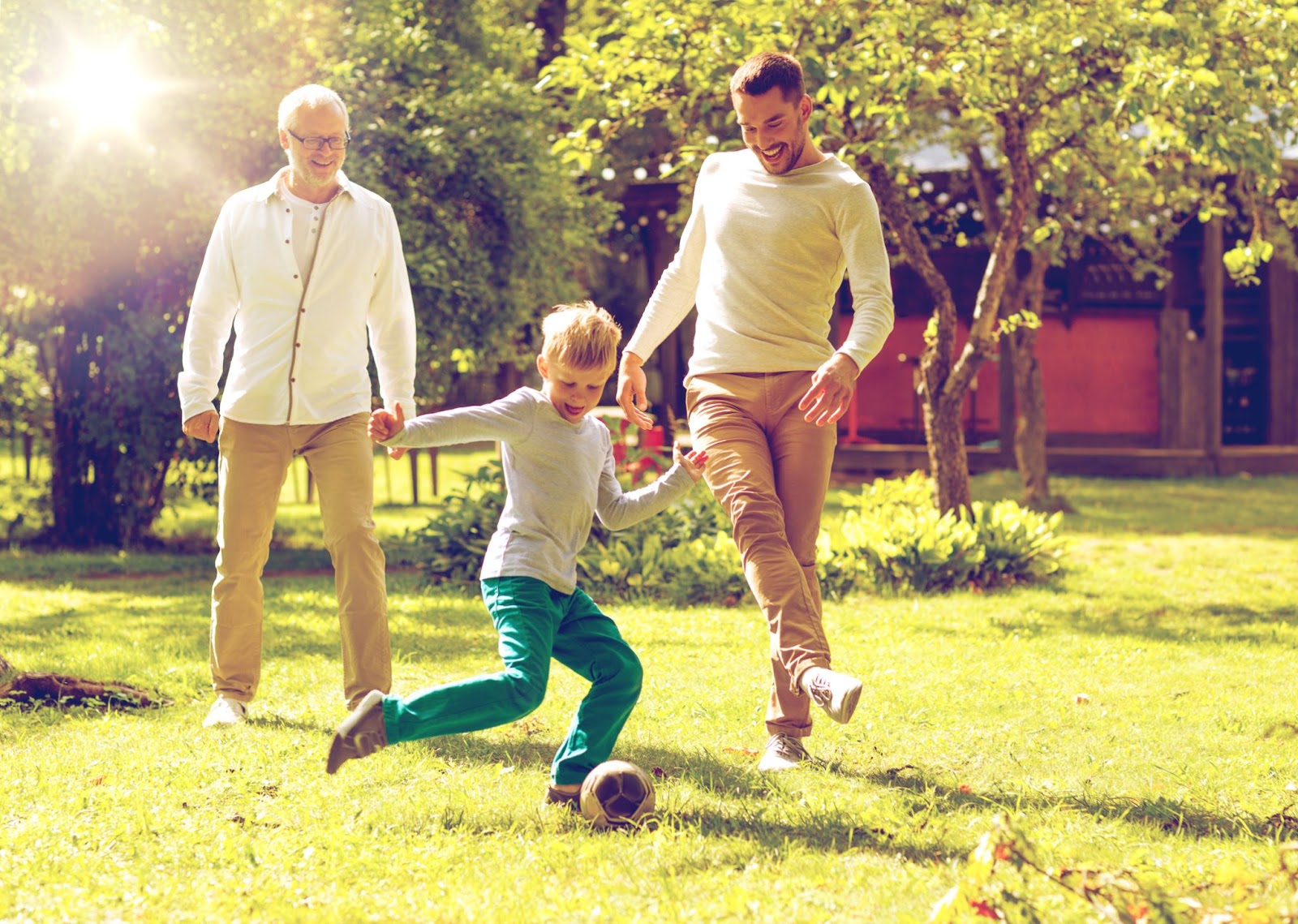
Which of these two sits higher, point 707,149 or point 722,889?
point 707,149

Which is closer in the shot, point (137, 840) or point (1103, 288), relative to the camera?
point (137, 840)

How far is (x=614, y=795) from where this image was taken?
385cm

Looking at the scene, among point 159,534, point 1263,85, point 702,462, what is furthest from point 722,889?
point 159,534

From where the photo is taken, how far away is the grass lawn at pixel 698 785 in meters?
3.37

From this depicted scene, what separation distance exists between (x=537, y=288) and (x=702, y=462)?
29.2 ft

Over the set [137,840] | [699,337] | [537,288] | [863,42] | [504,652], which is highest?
[863,42]

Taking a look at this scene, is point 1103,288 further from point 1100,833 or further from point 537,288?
point 1100,833

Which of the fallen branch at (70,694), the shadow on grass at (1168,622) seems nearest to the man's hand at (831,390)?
the fallen branch at (70,694)

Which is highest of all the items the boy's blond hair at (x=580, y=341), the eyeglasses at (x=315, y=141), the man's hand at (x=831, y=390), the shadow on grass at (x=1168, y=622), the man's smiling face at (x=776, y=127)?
the eyeglasses at (x=315, y=141)

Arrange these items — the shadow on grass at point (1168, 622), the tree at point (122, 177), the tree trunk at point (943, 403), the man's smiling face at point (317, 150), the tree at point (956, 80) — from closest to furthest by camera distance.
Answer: the man's smiling face at point (317, 150) < the shadow on grass at point (1168, 622) < the tree at point (956, 80) < the tree trunk at point (943, 403) < the tree at point (122, 177)

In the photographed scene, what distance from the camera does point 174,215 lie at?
11.2 metres

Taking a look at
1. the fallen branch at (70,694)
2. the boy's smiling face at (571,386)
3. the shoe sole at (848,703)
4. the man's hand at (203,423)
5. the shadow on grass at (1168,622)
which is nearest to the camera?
the shoe sole at (848,703)

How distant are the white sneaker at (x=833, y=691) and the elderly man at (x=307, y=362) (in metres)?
1.79

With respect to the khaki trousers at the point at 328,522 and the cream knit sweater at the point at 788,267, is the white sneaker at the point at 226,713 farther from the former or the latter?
the cream knit sweater at the point at 788,267
